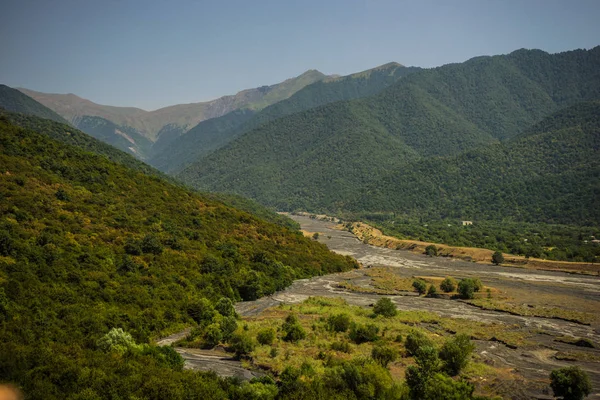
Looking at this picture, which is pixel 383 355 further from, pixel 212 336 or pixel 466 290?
pixel 466 290

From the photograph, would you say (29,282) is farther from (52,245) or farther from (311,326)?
(311,326)

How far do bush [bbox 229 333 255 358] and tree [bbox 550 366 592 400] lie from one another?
109ft

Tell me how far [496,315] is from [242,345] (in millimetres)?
46514

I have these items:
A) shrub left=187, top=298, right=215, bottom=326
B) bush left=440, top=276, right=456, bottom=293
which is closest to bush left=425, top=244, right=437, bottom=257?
bush left=440, top=276, right=456, bottom=293

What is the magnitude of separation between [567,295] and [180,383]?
84529 millimetres

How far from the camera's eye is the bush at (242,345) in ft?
177

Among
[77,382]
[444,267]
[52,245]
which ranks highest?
[52,245]

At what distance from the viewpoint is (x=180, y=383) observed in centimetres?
3634

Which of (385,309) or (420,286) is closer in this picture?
(385,309)

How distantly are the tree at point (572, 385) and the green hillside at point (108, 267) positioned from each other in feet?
104

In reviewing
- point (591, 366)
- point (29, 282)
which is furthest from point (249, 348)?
point (591, 366)

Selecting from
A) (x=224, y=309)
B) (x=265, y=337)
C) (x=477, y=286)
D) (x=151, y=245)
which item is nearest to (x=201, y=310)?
(x=224, y=309)

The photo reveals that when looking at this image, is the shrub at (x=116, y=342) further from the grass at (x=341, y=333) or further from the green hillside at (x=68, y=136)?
the green hillside at (x=68, y=136)

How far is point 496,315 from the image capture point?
75.4 meters
